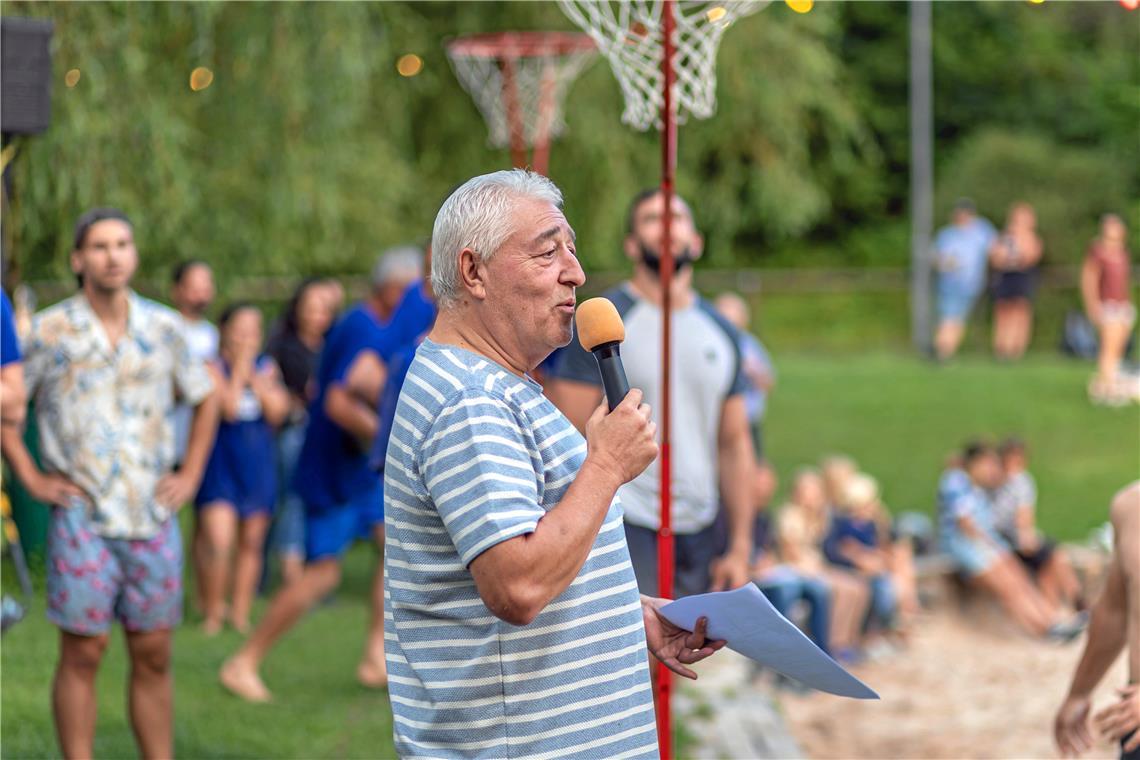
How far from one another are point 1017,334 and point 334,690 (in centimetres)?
1502

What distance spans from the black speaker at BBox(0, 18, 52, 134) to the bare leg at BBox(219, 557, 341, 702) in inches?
97.2

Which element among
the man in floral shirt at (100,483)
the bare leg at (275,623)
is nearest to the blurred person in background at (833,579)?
the bare leg at (275,623)

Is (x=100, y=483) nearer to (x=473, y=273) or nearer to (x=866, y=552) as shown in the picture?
(x=473, y=273)

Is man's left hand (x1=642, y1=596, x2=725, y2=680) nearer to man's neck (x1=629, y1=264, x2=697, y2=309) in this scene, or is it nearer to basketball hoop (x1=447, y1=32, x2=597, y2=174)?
man's neck (x1=629, y1=264, x2=697, y2=309)

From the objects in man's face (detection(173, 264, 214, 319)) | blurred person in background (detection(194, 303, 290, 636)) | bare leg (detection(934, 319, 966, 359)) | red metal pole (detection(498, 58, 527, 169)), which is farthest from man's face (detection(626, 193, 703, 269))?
bare leg (detection(934, 319, 966, 359))

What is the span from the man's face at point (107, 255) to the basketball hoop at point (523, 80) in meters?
6.00

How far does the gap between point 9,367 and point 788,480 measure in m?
12.0

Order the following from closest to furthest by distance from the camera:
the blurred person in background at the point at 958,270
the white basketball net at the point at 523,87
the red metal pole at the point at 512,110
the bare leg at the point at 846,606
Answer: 1. the bare leg at the point at 846,606
2. the red metal pole at the point at 512,110
3. the white basketball net at the point at 523,87
4. the blurred person in background at the point at 958,270

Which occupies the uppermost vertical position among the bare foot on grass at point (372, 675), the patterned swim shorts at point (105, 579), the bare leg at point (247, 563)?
the patterned swim shorts at point (105, 579)

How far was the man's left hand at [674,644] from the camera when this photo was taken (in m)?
3.52

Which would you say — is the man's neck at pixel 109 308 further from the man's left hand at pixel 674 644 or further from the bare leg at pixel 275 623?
the man's left hand at pixel 674 644

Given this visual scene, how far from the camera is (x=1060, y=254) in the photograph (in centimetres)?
2759

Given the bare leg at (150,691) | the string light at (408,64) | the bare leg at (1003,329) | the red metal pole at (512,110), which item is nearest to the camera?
the bare leg at (150,691)

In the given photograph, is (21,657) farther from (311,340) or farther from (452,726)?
(452,726)
